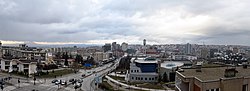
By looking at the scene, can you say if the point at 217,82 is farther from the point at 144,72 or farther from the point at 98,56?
the point at 98,56

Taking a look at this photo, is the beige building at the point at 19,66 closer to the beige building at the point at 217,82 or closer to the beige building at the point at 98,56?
the beige building at the point at 217,82

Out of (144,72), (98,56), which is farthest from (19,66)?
(98,56)

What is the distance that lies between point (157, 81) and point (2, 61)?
96.2ft

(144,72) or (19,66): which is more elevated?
(19,66)

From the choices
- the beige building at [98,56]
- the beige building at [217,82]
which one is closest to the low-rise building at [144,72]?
the beige building at [217,82]

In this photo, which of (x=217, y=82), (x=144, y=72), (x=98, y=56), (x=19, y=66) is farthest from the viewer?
(x=98, y=56)

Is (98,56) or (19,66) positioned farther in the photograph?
(98,56)

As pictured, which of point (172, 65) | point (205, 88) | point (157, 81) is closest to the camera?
point (205, 88)

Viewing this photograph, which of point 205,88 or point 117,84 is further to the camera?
point 117,84

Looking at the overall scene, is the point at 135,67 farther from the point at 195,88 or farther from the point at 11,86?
the point at 195,88

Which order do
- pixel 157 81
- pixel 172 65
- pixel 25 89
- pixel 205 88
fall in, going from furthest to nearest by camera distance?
1. pixel 172 65
2. pixel 157 81
3. pixel 25 89
4. pixel 205 88

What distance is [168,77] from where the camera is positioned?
43.1m

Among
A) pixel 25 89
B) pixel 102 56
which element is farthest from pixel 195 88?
pixel 102 56

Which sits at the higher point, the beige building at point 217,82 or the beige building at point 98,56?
the beige building at point 217,82
